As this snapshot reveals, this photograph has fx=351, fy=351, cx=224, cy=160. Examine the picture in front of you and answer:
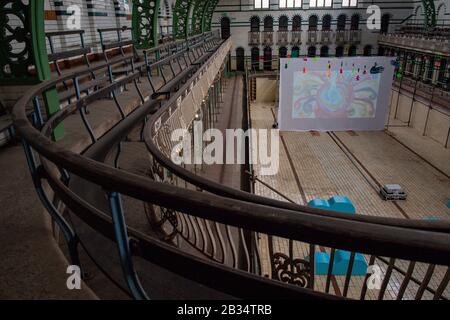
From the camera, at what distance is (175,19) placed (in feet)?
50.9

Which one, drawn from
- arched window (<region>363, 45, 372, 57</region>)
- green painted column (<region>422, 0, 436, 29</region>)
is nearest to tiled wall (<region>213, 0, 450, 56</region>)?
arched window (<region>363, 45, 372, 57</region>)

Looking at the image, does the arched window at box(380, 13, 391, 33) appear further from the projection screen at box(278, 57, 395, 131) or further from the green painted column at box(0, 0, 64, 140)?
the green painted column at box(0, 0, 64, 140)

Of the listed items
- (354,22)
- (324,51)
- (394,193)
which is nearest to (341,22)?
(354,22)

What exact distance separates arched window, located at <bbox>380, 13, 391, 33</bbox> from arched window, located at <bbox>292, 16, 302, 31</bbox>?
6474mm

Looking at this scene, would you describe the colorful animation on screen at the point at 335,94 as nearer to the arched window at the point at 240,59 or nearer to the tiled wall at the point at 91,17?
the tiled wall at the point at 91,17

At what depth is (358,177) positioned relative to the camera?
42.3 ft

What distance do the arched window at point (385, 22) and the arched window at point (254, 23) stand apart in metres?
9.85

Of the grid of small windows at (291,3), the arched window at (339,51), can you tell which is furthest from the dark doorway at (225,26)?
the arched window at (339,51)

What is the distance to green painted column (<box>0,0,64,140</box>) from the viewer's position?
3.41 m

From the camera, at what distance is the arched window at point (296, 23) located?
91.6ft
